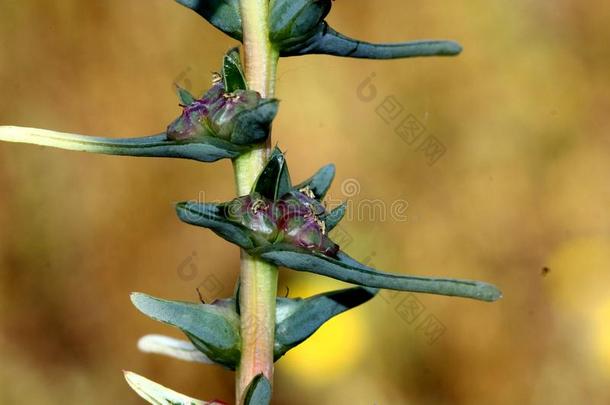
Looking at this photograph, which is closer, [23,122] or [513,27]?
[23,122]

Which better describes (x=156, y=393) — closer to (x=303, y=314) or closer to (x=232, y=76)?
(x=303, y=314)

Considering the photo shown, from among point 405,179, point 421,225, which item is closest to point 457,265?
point 421,225

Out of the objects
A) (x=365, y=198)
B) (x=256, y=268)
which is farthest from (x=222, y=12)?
(x=365, y=198)

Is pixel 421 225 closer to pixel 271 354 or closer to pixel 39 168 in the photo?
pixel 39 168

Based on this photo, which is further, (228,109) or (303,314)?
(303,314)

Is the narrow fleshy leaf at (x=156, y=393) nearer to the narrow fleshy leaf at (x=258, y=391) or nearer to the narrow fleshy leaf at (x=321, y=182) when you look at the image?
the narrow fleshy leaf at (x=258, y=391)

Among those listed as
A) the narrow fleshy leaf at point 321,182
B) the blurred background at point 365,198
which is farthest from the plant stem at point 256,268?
the blurred background at point 365,198
